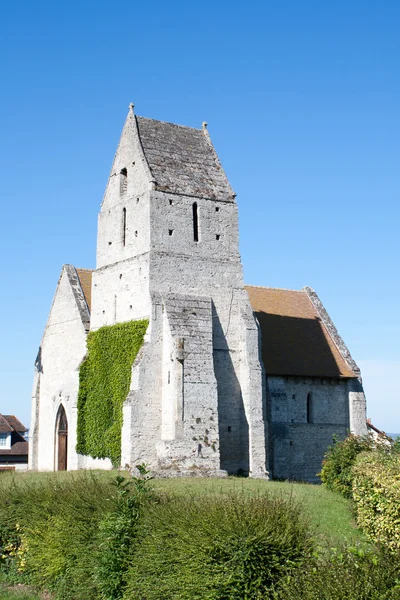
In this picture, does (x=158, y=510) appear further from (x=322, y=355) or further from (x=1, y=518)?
(x=322, y=355)

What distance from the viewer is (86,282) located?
3881cm

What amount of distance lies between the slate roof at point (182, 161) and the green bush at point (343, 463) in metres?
14.3

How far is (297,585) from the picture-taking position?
35.4 ft

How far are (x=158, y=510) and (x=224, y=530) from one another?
2.01 m

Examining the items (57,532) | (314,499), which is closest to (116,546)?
(57,532)

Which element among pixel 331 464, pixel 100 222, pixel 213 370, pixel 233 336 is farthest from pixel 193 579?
pixel 100 222

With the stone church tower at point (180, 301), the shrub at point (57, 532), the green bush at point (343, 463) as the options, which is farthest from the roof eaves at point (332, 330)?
the shrub at point (57, 532)

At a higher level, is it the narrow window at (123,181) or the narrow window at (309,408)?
the narrow window at (123,181)

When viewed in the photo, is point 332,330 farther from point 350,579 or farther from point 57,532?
point 350,579

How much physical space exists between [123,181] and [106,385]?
9672mm

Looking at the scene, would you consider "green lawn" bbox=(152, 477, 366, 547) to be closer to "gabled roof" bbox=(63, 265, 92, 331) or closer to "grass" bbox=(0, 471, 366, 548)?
"grass" bbox=(0, 471, 366, 548)

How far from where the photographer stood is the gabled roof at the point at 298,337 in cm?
3722

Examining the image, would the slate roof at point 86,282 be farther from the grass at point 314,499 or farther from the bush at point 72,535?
the bush at point 72,535

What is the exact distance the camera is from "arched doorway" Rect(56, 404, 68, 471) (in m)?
36.7
